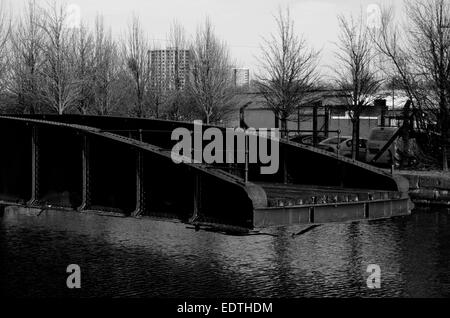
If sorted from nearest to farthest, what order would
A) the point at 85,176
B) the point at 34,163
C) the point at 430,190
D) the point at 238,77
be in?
the point at 85,176
the point at 34,163
the point at 430,190
the point at 238,77

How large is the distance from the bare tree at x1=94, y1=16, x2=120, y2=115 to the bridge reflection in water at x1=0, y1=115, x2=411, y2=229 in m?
32.1

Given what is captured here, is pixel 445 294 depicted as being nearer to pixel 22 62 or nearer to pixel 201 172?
pixel 201 172

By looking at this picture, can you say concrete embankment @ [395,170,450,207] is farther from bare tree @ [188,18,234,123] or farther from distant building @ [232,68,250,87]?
distant building @ [232,68,250,87]

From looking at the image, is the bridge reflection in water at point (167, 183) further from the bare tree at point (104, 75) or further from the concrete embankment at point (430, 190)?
the bare tree at point (104, 75)

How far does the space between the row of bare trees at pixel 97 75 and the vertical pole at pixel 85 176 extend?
27.2 m

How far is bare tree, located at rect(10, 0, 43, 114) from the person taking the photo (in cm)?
3966

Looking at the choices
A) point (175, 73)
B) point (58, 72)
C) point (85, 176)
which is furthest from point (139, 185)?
point (175, 73)

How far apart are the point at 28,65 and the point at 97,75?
4.89 meters

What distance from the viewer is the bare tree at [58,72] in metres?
37.0

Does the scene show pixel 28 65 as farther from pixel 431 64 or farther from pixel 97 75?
pixel 431 64

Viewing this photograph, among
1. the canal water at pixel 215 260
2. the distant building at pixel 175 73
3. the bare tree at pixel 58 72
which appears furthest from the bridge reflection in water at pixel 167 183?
the distant building at pixel 175 73

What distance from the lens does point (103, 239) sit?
12.6 m

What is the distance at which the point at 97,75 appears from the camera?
144 ft
